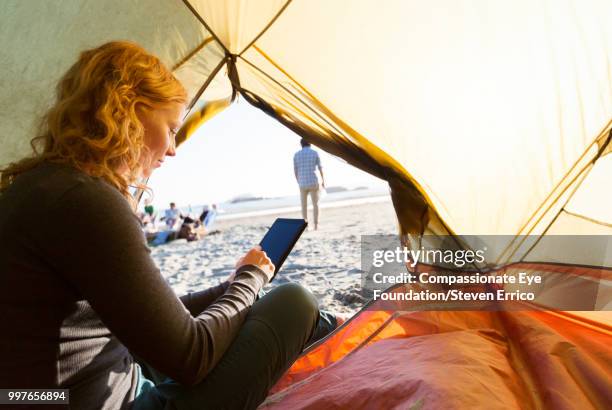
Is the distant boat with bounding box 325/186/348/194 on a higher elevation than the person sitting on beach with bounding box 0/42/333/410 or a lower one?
lower

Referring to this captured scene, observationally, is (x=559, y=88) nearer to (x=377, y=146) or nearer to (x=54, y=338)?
(x=377, y=146)

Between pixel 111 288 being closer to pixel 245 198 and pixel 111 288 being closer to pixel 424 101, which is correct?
pixel 424 101

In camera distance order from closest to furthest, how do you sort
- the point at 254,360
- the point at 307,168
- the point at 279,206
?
1. the point at 254,360
2. the point at 307,168
3. the point at 279,206

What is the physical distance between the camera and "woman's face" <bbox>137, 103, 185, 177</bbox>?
713 millimetres

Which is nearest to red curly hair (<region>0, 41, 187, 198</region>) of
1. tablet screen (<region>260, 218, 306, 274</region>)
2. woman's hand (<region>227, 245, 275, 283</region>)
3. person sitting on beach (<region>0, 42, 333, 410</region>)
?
person sitting on beach (<region>0, 42, 333, 410</region>)

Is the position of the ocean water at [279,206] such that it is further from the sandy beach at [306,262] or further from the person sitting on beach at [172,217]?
the sandy beach at [306,262]

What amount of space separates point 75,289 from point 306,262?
244cm

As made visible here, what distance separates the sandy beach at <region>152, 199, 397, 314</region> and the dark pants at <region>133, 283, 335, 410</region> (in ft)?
3.64

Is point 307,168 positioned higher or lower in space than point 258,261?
lower

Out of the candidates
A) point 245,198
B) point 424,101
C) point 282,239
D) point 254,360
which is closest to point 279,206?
point 245,198

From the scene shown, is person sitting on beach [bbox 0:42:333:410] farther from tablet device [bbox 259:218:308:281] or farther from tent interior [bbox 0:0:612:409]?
tent interior [bbox 0:0:612:409]

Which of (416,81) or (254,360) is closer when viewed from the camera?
(254,360)

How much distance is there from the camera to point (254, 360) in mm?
682

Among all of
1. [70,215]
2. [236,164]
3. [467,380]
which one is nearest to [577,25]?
[467,380]
